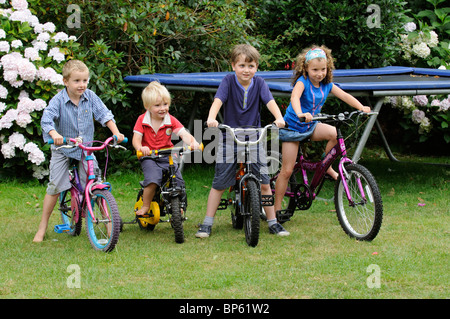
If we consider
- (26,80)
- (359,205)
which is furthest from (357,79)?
(26,80)

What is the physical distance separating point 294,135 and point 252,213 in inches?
35.9

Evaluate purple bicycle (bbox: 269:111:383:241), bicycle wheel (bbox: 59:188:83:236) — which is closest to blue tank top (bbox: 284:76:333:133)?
purple bicycle (bbox: 269:111:383:241)

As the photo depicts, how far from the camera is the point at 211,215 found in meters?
5.26

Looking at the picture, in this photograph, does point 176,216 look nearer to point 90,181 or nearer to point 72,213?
point 90,181

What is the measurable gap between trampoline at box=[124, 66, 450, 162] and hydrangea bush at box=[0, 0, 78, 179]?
1.04 m

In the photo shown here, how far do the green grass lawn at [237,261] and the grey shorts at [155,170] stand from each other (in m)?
0.48

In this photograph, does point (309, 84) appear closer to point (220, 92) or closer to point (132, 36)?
point (220, 92)

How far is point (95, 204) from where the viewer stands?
4727 millimetres

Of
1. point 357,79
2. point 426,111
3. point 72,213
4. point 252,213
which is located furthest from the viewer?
point 426,111

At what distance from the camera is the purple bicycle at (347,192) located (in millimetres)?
4664

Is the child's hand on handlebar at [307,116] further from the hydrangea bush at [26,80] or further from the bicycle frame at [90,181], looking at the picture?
the hydrangea bush at [26,80]

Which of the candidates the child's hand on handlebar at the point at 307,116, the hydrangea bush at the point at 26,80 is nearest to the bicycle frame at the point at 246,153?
the child's hand on handlebar at the point at 307,116
